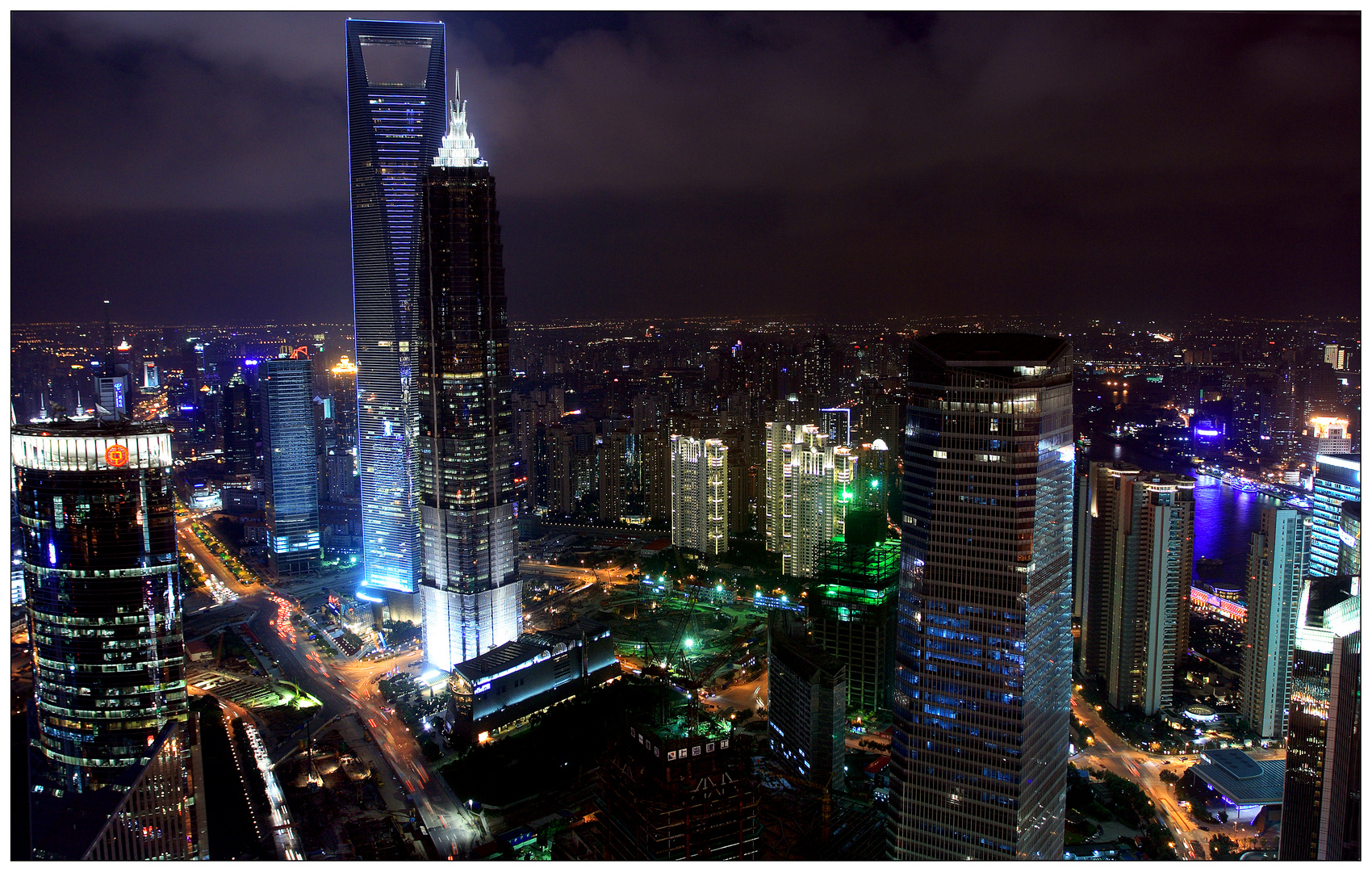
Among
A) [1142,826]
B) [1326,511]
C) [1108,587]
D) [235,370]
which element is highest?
[235,370]

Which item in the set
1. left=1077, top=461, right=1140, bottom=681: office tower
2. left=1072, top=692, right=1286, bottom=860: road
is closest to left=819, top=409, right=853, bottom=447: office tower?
left=1077, top=461, right=1140, bottom=681: office tower

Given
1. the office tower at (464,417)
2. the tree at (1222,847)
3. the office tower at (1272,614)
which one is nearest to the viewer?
the tree at (1222,847)

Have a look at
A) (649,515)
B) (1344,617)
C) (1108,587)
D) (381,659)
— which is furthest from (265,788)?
(649,515)

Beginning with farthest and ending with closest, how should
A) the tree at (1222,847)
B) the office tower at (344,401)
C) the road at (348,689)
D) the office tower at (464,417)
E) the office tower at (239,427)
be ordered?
the office tower at (239,427)
the office tower at (344,401)
the office tower at (464,417)
the road at (348,689)
the tree at (1222,847)

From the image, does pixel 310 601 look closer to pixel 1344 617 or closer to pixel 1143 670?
pixel 1143 670

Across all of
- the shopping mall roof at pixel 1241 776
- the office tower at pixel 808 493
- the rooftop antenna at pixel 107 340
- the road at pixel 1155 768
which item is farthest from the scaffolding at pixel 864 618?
the rooftop antenna at pixel 107 340

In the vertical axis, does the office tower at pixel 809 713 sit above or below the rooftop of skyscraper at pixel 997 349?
below

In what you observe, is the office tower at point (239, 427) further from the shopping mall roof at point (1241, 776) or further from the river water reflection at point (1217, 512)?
the shopping mall roof at point (1241, 776)
